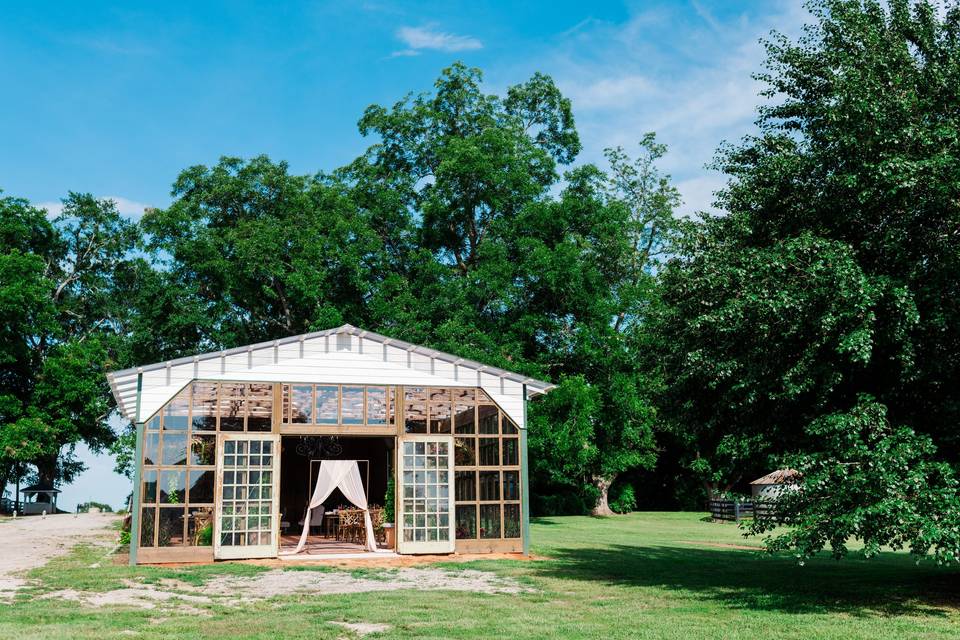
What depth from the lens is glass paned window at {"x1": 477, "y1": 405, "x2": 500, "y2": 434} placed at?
1531cm

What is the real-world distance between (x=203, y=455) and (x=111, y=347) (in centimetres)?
2771

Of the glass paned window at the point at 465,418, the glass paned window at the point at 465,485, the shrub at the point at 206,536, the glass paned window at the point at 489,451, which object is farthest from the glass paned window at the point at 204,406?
the glass paned window at the point at 489,451

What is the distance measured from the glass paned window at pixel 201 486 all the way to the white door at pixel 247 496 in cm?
16

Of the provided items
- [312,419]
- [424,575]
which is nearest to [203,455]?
[312,419]

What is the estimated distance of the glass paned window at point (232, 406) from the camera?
14.1 metres

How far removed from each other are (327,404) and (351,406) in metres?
0.43

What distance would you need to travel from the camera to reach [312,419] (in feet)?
47.5

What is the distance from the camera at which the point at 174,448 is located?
13.8 meters

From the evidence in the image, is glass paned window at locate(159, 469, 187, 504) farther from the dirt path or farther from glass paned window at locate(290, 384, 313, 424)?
the dirt path

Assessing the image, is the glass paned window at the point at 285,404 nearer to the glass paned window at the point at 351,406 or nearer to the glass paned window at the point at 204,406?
the glass paned window at the point at 351,406

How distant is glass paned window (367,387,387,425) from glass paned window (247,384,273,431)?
1.70m

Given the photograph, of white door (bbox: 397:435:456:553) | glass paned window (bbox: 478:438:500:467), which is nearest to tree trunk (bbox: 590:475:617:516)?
glass paned window (bbox: 478:438:500:467)

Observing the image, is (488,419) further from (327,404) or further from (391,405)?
(327,404)

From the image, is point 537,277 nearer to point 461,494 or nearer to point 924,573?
point 461,494
